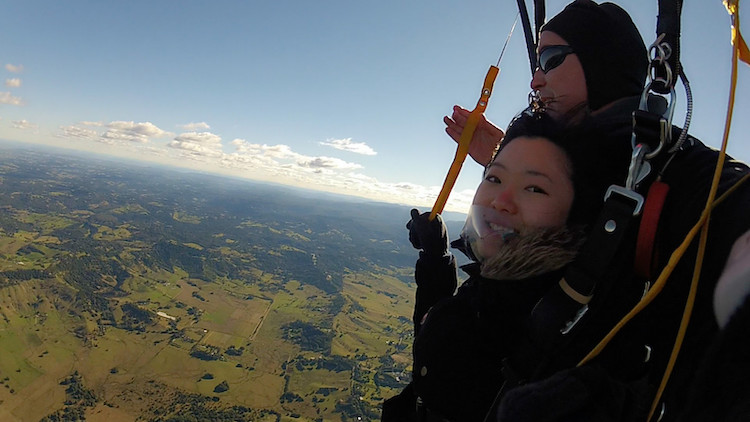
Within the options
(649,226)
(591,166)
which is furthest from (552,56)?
(649,226)

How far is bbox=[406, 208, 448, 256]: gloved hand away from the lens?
1.89 meters

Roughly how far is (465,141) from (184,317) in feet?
198

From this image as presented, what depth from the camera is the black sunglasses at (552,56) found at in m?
1.33

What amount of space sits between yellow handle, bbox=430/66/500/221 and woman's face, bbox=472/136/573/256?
0.52 m

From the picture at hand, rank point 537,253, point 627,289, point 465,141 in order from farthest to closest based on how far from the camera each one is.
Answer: point 465,141 → point 537,253 → point 627,289

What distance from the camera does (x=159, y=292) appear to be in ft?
204

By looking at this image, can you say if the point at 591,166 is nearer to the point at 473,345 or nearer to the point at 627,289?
the point at 627,289

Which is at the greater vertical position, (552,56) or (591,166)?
(552,56)

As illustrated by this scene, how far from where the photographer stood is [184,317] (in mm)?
53219

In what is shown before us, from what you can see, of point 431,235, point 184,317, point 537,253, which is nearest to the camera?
point 537,253

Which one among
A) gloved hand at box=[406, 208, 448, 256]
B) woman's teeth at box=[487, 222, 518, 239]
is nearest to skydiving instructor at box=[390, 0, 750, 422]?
woman's teeth at box=[487, 222, 518, 239]

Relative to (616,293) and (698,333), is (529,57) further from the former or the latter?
(698,333)

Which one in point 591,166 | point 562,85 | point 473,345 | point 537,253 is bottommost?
point 473,345

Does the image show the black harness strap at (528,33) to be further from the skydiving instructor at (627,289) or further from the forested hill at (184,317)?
the forested hill at (184,317)
